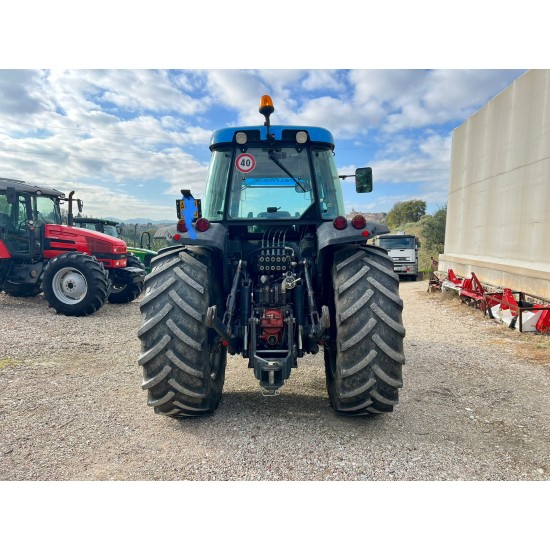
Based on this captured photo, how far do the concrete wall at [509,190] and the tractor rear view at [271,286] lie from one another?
20.0 feet

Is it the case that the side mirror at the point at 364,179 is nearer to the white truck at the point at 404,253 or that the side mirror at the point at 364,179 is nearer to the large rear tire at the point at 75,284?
the large rear tire at the point at 75,284

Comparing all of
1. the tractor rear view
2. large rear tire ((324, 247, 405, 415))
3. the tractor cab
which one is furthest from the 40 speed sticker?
the tractor cab

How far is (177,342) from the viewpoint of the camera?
126 inches

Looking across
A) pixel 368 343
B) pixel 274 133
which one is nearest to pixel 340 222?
pixel 368 343

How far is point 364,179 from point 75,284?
22.6ft

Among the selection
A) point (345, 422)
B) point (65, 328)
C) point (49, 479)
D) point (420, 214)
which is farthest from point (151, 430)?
point (420, 214)

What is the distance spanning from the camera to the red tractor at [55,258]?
8.70 metres

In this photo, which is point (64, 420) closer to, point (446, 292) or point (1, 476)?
point (1, 476)

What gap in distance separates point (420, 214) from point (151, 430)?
48.0 m

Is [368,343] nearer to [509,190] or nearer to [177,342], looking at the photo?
[177,342]

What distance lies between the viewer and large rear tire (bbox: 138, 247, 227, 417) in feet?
10.5

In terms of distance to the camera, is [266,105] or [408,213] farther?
[408,213]

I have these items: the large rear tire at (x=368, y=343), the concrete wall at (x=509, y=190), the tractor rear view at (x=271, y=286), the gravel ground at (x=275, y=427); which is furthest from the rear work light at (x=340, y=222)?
A: the concrete wall at (x=509, y=190)

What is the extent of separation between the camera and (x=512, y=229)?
10.2 meters
